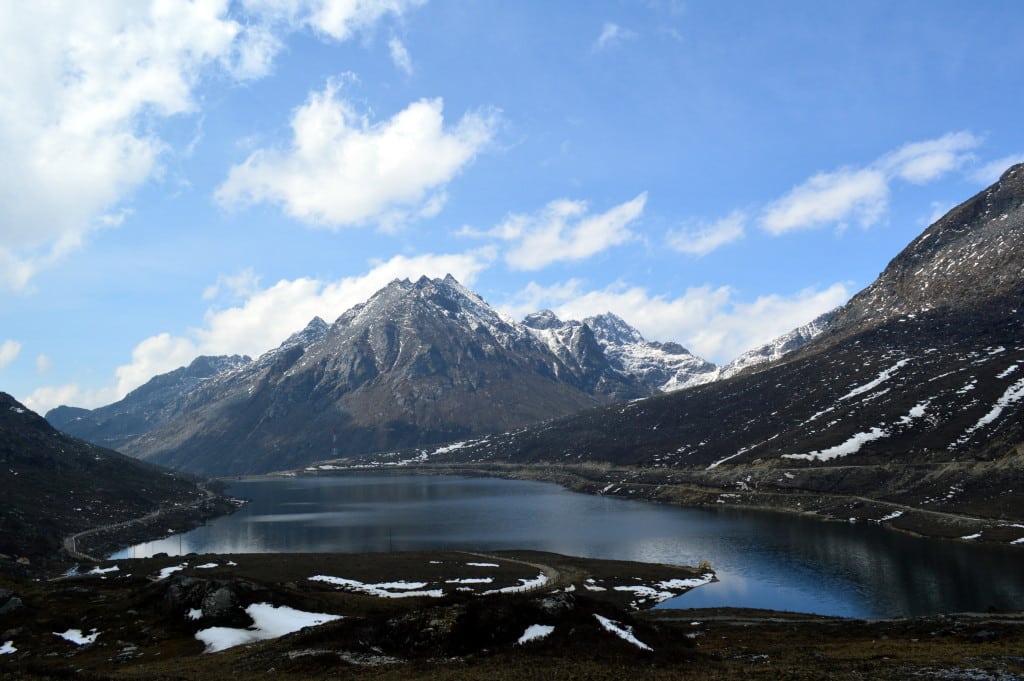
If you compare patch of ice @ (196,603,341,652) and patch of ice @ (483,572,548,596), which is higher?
patch of ice @ (196,603,341,652)

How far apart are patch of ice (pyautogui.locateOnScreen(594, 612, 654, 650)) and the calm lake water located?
40.8 m

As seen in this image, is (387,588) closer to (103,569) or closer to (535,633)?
(535,633)

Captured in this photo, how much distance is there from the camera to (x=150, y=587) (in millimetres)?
67188

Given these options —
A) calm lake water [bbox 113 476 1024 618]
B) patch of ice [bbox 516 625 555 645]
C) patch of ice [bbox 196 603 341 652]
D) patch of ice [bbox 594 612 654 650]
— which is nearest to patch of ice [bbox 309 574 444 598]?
patch of ice [bbox 196 603 341 652]

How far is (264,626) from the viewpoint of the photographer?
58375 mm

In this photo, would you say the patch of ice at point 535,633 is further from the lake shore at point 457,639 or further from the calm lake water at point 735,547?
the calm lake water at point 735,547

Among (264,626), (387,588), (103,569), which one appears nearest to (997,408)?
(387,588)

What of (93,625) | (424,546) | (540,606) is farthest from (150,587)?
(424,546)

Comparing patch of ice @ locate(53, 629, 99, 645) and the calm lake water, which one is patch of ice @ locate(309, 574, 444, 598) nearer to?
the calm lake water

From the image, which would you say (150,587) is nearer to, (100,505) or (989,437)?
(100,505)

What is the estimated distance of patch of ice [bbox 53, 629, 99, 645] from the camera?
185 ft

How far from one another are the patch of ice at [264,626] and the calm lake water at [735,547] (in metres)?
45.0

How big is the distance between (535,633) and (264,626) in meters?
26.2

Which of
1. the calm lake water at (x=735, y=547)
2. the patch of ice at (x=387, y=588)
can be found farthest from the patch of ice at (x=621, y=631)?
the patch of ice at (x=387, y=588)
